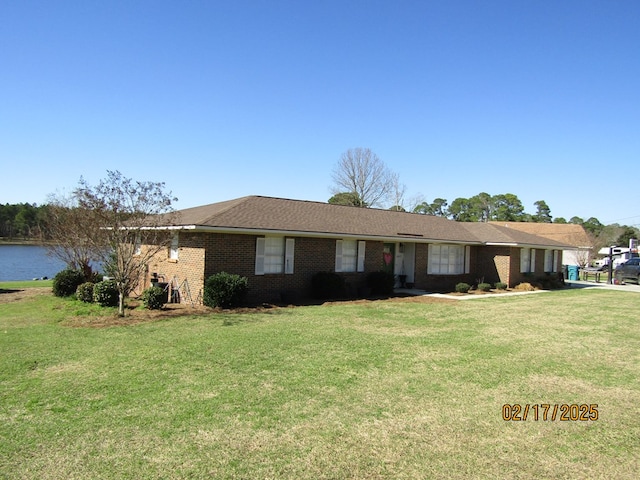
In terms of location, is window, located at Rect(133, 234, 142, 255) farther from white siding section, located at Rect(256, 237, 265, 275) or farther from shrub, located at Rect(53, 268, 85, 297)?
white siding section, located at Rect(256, 237, 265, 275)

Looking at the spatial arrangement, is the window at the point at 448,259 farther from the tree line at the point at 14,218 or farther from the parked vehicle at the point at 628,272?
the tree line at the point at 14,218

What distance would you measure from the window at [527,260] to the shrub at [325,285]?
13503 millimetres

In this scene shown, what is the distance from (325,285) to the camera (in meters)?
16.3

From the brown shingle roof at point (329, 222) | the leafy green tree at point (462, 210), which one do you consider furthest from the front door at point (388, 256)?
the leafy green tree at point (462, 210)

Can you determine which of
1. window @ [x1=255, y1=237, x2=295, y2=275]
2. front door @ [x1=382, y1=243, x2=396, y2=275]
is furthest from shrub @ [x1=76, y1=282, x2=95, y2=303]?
front door @ [x1=382, y1=243, x2=396, y2=275]

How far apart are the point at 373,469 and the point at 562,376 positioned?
4.66m

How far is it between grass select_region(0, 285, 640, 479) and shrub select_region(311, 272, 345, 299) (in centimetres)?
542

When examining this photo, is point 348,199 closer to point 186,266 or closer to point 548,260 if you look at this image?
point 548,260

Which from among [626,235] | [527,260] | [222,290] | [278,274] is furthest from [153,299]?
[626,235]

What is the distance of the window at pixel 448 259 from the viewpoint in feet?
72.2

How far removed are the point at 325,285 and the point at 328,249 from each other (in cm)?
164

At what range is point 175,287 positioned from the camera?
15523 mm

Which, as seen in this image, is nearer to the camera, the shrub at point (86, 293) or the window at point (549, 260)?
the shrub at point (86, 293)

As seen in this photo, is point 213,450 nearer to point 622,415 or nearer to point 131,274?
point 622,415
